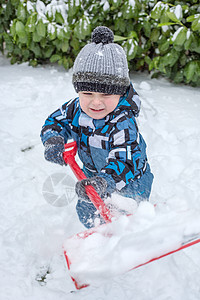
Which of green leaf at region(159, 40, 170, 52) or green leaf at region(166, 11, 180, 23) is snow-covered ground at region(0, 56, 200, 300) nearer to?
green leaf at region(159, 40, 170, 52)

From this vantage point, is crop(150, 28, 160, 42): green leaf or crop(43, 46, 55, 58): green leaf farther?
crop(43, 46, 55, 58): green leaf

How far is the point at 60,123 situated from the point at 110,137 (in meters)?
0.35

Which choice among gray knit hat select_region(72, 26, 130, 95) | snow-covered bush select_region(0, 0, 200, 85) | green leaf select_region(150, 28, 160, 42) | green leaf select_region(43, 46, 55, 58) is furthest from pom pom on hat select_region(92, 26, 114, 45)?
green leaf select_region(43, 46, 55, 58)

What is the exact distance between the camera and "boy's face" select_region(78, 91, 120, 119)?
1261 mm

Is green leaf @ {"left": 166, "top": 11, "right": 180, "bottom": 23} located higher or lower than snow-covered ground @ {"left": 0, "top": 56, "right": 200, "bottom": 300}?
higher

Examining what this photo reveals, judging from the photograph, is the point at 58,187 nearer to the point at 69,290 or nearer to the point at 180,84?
the point at 69,290

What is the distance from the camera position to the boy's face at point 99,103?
1.26 m

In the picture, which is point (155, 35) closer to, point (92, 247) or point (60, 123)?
point (60, 123)

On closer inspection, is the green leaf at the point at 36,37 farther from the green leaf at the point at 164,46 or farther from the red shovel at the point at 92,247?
the red shovel at the point at 92,247

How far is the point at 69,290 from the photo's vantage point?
4.13 feet

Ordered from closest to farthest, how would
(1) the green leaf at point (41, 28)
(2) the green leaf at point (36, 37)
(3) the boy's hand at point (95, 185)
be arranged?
(3) the boy's hand at point (95, 185) < (1) the green leaf at point (41, 28) < (2) the green leaf at point (36, 37)

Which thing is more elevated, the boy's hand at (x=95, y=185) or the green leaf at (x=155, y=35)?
the green leaf at (x=155, y=35)

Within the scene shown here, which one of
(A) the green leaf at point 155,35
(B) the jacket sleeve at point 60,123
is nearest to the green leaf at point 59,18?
(A) the green leaf at point 155,35

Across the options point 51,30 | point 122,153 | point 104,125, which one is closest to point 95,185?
point 122,153
